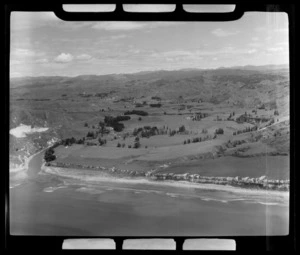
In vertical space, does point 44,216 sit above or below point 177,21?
below

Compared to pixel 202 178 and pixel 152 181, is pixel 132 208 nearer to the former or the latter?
pixel 152 181

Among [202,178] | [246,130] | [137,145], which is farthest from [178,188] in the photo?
[246,130]

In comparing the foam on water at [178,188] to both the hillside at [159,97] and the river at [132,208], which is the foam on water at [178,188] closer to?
the river at [132,208]

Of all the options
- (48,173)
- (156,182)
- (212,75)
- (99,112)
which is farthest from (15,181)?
(212,75)

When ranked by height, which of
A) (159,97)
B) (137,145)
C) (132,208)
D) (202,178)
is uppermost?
(159,97)
